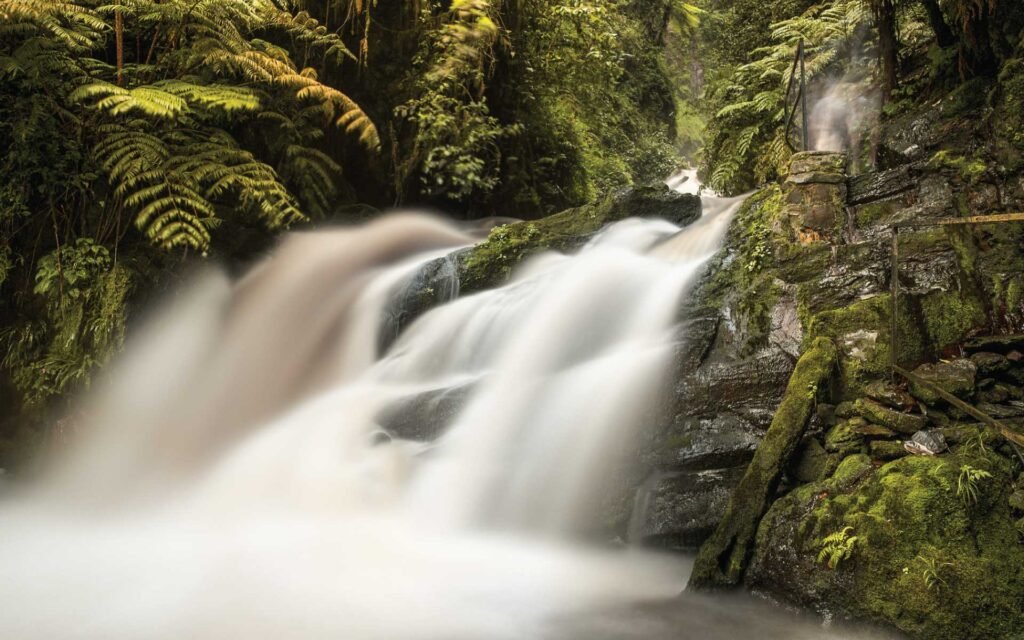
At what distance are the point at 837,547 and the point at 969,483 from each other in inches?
25.9

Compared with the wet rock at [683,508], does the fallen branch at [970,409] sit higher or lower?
higher

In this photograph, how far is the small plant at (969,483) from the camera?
3.12m

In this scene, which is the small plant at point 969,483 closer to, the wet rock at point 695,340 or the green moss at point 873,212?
the wet rock at point 695,340

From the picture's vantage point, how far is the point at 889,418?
363 centimetres

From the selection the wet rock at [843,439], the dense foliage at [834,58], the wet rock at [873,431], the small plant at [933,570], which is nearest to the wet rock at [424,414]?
the wet rock at [843,439]

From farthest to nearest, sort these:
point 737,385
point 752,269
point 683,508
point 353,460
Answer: point 353,460
point 752,269
point 737,385
point 683,508

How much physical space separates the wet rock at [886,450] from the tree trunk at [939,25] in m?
4.07

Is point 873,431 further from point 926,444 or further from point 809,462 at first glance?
point 809,462

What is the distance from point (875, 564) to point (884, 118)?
5.14 metres

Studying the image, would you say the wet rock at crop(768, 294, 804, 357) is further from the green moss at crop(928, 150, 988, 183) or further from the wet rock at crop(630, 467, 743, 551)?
the green moss at crop(928, 150, 988, 183)

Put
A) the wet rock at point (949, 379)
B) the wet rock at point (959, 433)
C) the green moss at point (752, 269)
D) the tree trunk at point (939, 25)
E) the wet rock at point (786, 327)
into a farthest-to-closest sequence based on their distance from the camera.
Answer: the tree trunk at point (939, 25) < the green moss at point (752, 269) < the wet rock at point (786, 327) < the wet rock at point (949, 379) < the wet rock at point (959, 433)

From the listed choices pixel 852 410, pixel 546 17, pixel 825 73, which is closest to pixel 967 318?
pixel 852 410

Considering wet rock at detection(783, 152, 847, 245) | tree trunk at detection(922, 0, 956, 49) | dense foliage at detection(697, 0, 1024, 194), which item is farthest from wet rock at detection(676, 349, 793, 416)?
tree trunk at detection(922, 0, 956, 49)

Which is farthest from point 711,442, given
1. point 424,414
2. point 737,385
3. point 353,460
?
point 353,460
